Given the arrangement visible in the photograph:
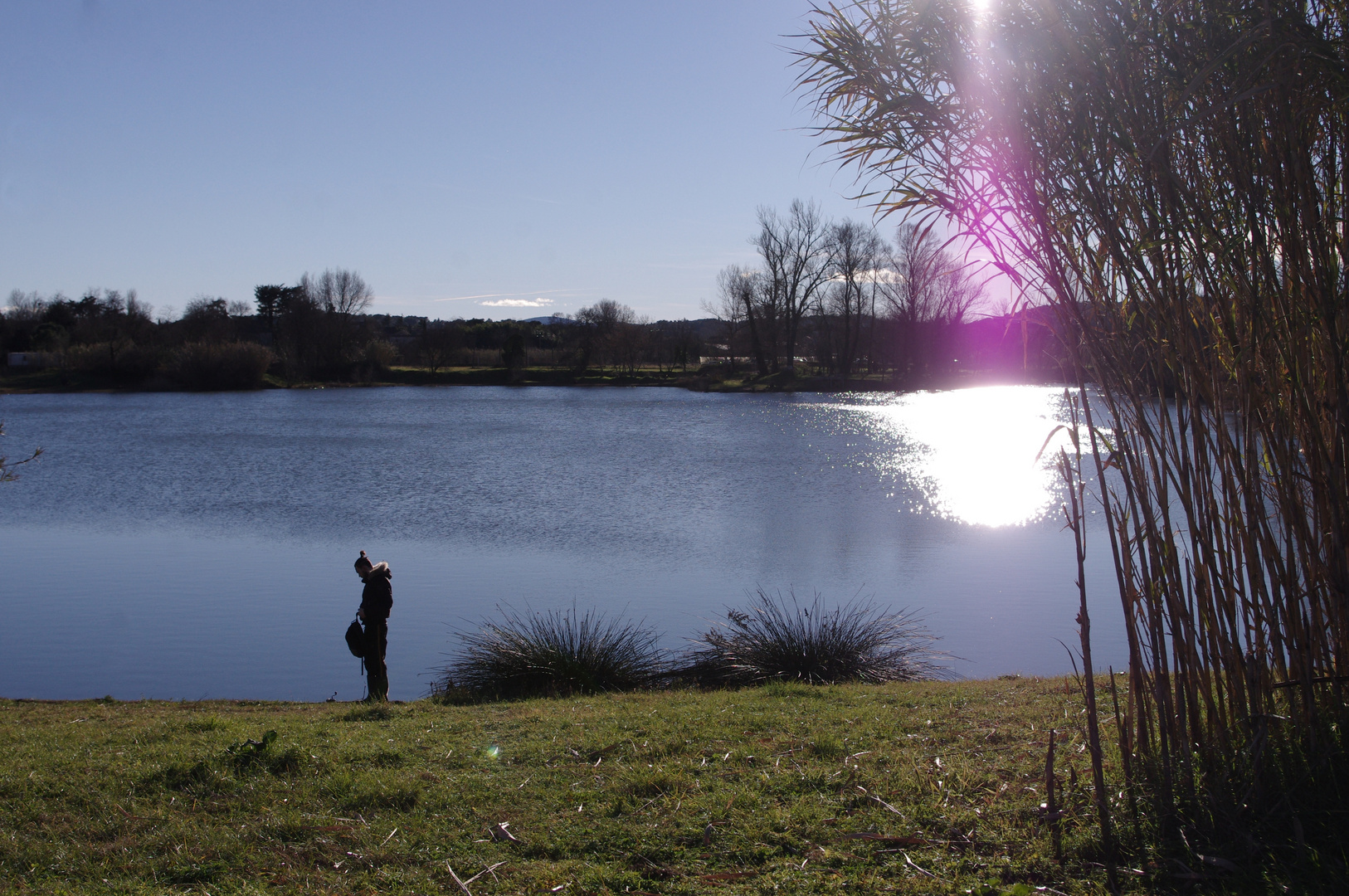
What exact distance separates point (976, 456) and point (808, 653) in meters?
18.9

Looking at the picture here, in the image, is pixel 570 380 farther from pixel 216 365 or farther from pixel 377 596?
pixel 377 596

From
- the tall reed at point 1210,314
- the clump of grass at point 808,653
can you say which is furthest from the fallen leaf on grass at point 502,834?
the clump of grass at point 808,653

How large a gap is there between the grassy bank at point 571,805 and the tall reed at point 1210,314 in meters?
Result: 0.51

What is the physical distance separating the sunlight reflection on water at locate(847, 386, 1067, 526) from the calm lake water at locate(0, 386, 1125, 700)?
0.14m

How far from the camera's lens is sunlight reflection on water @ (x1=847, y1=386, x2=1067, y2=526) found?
1719cm

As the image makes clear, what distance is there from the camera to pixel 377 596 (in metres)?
7.32

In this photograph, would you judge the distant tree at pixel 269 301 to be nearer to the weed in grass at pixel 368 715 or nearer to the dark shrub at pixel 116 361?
the dark shrub at pixel 116 361

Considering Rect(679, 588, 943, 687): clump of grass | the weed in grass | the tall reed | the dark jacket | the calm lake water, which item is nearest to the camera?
the tall reed

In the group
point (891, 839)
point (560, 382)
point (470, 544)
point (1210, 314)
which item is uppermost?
point (560, 382)

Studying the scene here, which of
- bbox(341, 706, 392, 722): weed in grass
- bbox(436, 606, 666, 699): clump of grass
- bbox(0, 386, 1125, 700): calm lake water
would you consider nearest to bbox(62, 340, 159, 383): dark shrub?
bbox(0, 386, 1125, 700): calm lake water

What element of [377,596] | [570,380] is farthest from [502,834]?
Answer: [570,380]

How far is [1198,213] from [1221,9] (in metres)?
0.71

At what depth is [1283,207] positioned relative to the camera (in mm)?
2986

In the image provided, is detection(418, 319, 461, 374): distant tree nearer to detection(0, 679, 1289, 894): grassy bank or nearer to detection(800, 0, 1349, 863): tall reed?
detection(0, 679, 1289, 894): grassy bank
